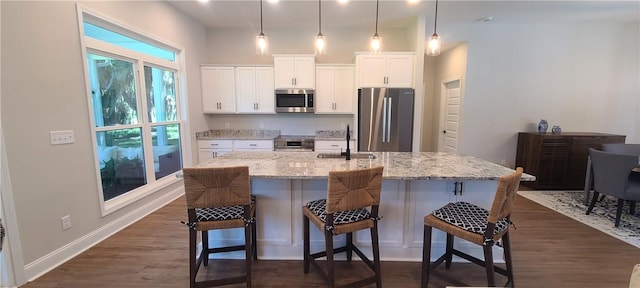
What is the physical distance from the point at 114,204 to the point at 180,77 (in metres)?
2.11

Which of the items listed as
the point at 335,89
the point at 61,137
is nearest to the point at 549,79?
the point at 335,89

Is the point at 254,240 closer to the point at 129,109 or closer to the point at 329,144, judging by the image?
the point at 129,109

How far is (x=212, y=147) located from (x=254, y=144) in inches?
29.1

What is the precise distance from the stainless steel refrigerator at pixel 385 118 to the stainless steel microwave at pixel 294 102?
884mm

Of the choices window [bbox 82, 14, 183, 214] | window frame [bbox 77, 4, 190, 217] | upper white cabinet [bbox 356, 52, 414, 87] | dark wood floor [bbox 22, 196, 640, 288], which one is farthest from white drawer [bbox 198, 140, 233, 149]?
upper white cabinet [bbox 356, 52, 414, 87]

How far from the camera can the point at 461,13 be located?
4.19 meters

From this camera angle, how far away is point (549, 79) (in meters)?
4.79

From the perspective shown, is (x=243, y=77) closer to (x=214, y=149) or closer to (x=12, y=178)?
(x=214, y=149)

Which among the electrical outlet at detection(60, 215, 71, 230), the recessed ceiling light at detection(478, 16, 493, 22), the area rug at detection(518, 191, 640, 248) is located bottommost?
the area rug at detection(518, 191, 640, 248)

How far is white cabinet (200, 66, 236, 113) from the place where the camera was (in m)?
4.77

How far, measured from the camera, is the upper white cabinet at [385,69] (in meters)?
4.41

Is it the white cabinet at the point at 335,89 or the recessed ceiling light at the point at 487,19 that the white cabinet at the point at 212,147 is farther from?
the recessed ceiling light at the point at 487,19

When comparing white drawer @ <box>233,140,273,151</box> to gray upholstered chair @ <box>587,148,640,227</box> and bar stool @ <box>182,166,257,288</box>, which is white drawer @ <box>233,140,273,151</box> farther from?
gray upholstered chair @ <box>587,148,640,227</box>

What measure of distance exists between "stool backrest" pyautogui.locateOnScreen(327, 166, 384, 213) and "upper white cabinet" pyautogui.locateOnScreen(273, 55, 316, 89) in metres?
3.18
